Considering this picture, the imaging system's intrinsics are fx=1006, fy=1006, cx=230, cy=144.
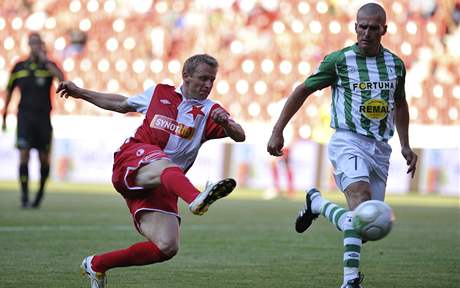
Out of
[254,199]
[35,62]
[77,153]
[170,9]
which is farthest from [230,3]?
[35,62]

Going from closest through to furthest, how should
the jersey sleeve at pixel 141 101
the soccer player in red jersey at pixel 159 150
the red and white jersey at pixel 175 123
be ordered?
the soccer player in red jersey at pixel 159 150
the red and white jersey at pixel 175 123
the jersey sleeve at pixel 141 101

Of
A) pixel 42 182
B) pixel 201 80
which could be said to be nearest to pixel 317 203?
pixel 201 80

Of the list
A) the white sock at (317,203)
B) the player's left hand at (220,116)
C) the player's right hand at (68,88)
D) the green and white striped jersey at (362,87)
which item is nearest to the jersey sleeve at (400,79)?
the green and white striped jersey at (362,87)

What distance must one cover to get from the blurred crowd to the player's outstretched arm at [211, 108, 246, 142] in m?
19.4

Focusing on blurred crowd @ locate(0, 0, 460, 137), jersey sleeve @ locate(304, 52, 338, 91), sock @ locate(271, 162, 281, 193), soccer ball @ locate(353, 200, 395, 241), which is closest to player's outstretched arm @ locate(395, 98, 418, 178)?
jersey sleeve @ locate(304, 52, 338, 91)

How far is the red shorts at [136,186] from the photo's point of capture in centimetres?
609

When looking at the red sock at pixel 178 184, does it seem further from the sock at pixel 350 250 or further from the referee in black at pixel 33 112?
the referee in black at pixel 33 112

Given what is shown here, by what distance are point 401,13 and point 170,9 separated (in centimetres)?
627

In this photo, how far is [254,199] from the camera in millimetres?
18953

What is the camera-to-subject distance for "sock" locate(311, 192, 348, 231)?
623 cm

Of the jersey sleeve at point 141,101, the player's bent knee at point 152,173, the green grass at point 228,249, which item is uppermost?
the jersey sleeve at point 141,101

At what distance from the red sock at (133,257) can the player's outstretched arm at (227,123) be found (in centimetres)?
83

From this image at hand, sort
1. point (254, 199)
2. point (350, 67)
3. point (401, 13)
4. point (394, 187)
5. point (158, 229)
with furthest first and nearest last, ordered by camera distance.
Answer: point (401, 13)
point (394, 187)
point (254, 199)
point (350, 67)
point (158, 229)

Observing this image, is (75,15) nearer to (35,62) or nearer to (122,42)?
(122,42)
